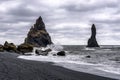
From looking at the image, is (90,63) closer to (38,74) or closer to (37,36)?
(38,74)

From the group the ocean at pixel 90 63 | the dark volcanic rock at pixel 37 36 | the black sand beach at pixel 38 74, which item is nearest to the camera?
the black sand beach at pixel 38 74

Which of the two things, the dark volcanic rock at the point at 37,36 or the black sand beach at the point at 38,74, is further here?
the dark volcanic rock at the point at 37,36

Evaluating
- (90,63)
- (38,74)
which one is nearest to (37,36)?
(90,63)

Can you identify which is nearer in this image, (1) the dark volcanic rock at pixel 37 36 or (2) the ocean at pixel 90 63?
(2) the ocean at pixel 90 63

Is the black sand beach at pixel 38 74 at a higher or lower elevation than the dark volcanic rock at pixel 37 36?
lower

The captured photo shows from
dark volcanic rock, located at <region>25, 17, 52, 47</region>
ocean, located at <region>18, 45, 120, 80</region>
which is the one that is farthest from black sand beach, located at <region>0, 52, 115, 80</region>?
dark volcanic rock, located at <region>25, 17, 52, 47</region>

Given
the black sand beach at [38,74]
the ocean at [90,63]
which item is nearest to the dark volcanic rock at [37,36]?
the ocean at [90,63]

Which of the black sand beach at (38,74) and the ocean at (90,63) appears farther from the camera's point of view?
the ocean at (90,63)

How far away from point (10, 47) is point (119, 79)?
74311 millimetres

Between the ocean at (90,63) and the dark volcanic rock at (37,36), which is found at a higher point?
the dark volcanic rock at (37,36)

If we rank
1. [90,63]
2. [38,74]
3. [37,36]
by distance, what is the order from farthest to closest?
[37,36], [90,63], [38,74]

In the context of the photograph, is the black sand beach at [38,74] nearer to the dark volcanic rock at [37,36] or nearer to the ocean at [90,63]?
the ocean at [90,63]

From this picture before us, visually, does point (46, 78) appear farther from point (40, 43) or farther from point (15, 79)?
point (40, 43)

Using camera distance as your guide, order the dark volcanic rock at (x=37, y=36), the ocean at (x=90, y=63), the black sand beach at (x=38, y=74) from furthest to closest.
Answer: the dark volcanic rock at (x=37, y=36) < the ocean at (x=90, y=63) < the black sand beach at (x=38, y=74)
